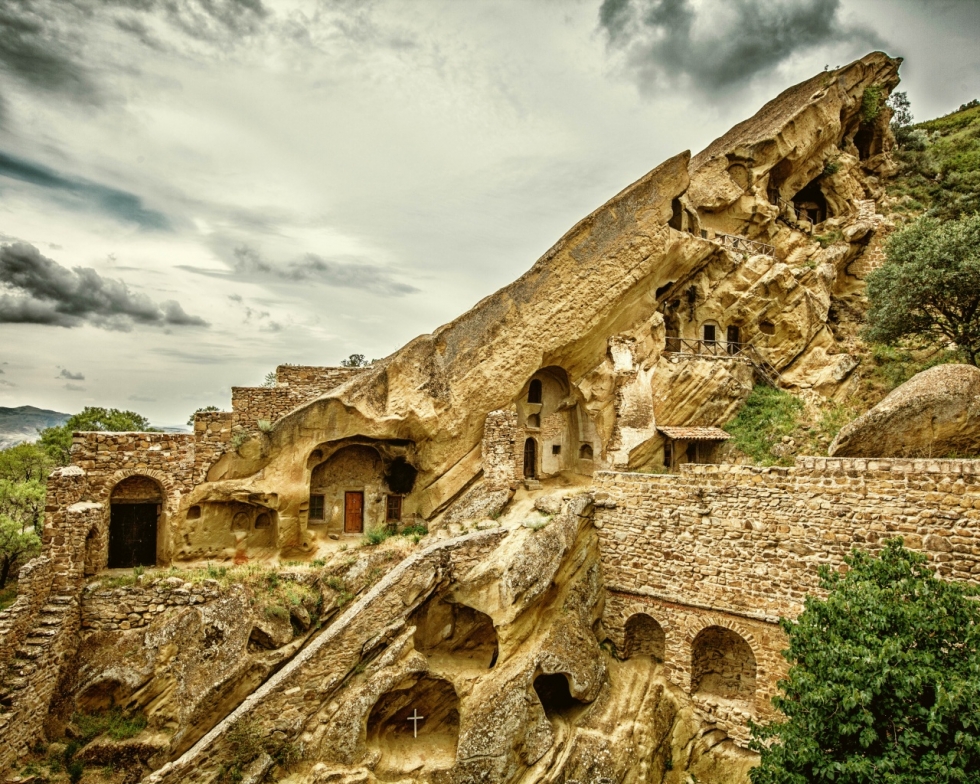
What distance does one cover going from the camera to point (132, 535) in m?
15.9

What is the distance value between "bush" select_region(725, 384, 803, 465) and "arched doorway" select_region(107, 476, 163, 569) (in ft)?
56.3

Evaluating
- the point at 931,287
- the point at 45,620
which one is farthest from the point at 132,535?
the point at 931,287

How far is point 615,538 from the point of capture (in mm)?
14625

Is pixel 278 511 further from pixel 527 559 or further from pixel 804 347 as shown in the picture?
pixel 804 347

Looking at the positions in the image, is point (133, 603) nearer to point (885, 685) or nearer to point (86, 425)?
point (885, 685)

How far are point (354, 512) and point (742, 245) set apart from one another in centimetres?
1662

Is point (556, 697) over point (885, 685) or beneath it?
beneath

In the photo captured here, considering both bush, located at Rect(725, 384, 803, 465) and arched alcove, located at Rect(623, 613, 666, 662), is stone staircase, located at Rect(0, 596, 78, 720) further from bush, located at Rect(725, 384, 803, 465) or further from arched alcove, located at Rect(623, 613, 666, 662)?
bush, located at Rect(725, 384, 803, 465)

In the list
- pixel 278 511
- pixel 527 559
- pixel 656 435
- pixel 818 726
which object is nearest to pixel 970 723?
pixel 818 726

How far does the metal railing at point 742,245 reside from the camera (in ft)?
69.1

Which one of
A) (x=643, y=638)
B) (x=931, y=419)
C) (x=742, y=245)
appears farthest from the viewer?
(x=742, y=245)

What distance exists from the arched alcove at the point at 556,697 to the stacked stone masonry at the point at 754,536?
188 centimetres

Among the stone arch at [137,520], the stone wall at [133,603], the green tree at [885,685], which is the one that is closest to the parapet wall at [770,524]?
the green tree at [885,685]

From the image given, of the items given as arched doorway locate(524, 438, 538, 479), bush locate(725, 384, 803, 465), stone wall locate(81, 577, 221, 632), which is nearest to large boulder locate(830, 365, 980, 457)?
bush locate(725, 384, 803, 465)
